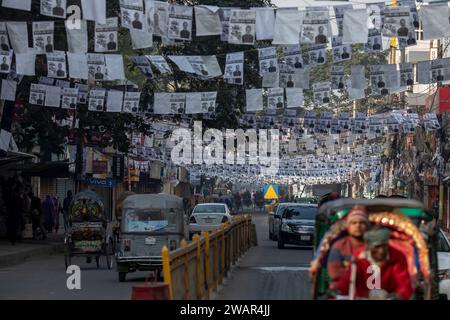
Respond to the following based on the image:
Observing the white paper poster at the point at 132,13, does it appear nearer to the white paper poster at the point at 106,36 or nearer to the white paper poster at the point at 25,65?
the white paper poster at the point at 106,36

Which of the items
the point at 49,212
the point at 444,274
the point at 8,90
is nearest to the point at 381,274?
the point at 444,274

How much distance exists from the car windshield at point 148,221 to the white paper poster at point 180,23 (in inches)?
173

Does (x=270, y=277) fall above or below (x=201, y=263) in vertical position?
below

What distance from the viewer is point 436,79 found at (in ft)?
108

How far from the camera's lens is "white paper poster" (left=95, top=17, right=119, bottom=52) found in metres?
28.8

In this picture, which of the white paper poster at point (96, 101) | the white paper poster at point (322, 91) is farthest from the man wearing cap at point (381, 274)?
the white paper poster at point (322, 91)

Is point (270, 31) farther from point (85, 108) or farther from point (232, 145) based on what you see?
point (232, 145)

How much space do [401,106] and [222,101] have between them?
104 feet

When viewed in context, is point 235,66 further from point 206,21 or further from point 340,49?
point 206,21

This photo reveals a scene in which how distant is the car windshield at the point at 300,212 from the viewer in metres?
40.4

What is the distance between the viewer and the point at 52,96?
35.0 meters

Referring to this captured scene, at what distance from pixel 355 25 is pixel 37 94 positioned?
1146cm

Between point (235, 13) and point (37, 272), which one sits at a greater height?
point (235, 13)
